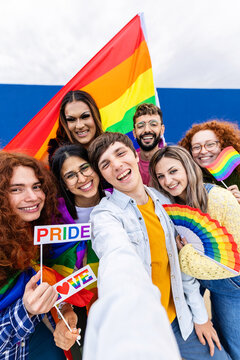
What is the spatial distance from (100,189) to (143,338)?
53.0 inches

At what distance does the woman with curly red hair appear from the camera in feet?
3.05

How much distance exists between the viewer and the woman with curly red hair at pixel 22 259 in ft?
3.05

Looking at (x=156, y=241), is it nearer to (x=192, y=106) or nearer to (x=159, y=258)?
(x=159, y=258)

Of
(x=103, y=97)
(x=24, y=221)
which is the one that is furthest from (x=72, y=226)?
(x=103, y=97)

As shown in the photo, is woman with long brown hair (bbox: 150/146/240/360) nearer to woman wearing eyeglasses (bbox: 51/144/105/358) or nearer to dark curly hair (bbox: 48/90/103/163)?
woman wearing eyeglasses (bbox: 51/144/105/358)

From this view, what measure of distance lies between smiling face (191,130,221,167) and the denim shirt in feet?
2.64

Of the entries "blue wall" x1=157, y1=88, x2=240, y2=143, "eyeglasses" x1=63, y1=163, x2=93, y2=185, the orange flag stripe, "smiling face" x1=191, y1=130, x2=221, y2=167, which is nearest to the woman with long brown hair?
"smiling face" x1=191, y1=130, x2=221, y2=167

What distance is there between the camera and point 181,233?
4.08 feet

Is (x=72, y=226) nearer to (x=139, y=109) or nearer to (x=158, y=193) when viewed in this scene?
(x=158, y=193)

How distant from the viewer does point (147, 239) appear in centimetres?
112

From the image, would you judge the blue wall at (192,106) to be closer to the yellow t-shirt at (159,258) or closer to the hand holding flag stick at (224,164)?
the hand holding flag stick at (224,164)

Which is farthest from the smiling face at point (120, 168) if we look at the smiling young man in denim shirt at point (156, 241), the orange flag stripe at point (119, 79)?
the orange flag stripe at point (119, 79)

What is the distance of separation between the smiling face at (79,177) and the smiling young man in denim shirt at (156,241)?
0.61ft

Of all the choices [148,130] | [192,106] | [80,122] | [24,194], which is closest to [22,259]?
[24,194]
